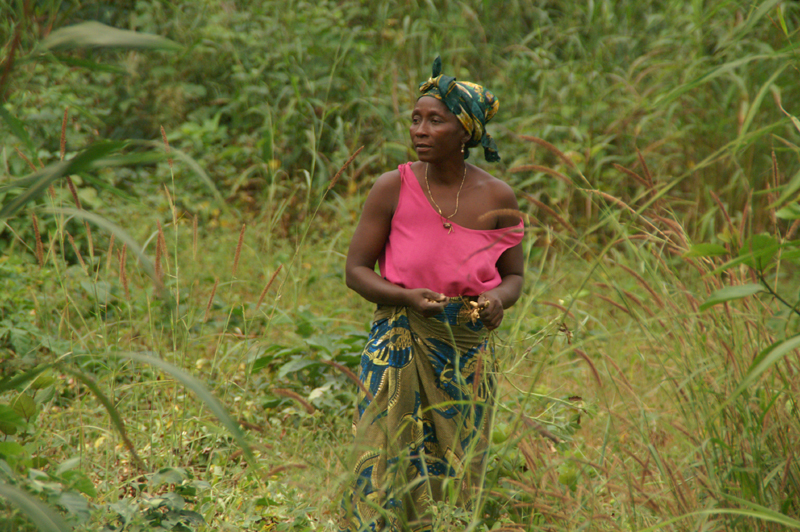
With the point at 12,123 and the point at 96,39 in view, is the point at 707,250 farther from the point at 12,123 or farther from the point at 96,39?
the point at 12,123

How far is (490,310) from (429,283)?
0.74 ft

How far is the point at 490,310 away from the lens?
204 cm

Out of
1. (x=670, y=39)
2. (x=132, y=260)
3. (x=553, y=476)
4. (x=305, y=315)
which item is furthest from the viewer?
(x=670, y=39)

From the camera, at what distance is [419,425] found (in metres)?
2.19

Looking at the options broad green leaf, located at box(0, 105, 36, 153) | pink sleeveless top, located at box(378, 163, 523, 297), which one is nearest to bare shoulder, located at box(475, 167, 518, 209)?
pink sleeveless top, located at box(378, 163, 523, 297)

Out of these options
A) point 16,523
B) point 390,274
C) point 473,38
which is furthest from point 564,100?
point 16,523

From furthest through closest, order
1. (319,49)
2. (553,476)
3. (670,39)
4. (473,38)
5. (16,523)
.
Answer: (473,38) < (319,49) < (670,39) < (553,476) < (16,523)

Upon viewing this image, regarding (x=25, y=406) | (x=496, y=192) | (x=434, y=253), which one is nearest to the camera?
(x=25, y=406)

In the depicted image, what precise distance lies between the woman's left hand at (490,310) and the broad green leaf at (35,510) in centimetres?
123

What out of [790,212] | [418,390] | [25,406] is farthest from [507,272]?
[25,406]

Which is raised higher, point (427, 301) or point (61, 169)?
point (61, 169)

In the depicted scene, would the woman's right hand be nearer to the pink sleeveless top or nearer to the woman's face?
the pink sleeveless top

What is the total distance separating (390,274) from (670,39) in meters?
4.19

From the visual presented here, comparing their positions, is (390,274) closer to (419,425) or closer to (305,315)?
(419,425)
